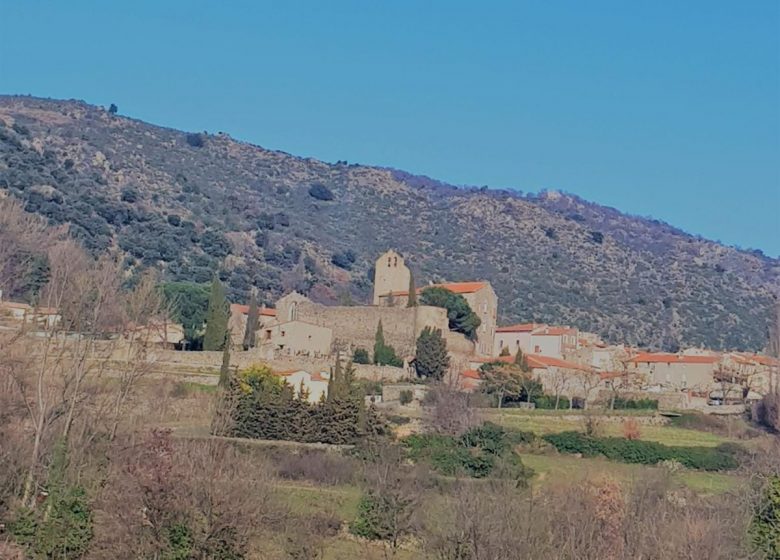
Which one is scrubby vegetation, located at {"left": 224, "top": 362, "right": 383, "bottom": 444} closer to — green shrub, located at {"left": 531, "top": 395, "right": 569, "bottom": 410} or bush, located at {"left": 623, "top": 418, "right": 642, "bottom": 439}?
bush, located at {"left": 623, "top": 418, "right": 642, "bottom": 439}

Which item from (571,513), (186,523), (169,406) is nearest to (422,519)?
(571,513)

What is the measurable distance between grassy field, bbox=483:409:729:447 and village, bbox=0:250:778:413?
398 cm

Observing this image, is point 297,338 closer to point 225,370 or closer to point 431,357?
point 431,357

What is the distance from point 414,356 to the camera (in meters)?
62.0

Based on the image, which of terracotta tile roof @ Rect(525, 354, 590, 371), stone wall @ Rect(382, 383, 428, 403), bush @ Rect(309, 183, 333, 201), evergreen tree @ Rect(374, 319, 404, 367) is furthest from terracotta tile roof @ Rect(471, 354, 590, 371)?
bush @ Rect(309, 183, 333, 201)

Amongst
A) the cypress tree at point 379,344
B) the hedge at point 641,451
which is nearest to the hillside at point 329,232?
the cypress tree at point 379,344

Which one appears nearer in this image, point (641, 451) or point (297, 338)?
point (641, 451)

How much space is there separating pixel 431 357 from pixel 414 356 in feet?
5.25

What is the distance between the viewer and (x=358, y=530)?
1406 inches

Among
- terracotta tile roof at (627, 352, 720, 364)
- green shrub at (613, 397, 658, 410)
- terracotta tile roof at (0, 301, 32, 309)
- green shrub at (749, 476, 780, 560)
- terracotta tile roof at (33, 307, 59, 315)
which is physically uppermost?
terracotta tile roof at (627, 352, 720, 364)

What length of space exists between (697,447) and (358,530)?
713 inches

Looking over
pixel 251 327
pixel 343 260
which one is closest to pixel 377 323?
pixel 251 327

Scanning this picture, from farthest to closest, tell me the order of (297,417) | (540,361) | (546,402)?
(540,361)
(546,402)
(297,417)

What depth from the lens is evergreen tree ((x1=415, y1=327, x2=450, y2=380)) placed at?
60531mm
